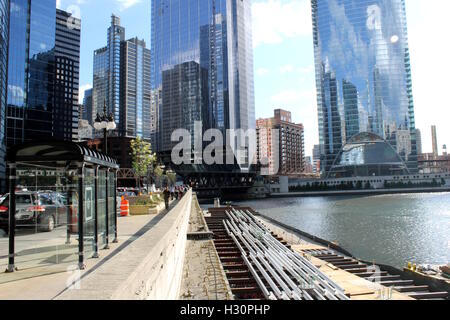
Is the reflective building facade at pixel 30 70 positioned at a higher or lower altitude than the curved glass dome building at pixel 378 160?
higher

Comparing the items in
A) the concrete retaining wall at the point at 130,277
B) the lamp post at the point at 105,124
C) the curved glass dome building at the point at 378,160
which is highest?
the curved glass dome building at the point at 378,160

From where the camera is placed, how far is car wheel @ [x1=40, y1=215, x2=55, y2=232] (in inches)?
388

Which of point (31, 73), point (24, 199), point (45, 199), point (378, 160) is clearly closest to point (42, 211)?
point (45, 199)

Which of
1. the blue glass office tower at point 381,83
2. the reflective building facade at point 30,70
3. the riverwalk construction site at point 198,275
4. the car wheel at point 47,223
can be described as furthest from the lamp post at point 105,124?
the blue glass office tower at point 381,83

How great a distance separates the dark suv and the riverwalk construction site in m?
1.89

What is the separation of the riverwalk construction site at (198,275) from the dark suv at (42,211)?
1887 millimetres

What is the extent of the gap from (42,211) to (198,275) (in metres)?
8.03

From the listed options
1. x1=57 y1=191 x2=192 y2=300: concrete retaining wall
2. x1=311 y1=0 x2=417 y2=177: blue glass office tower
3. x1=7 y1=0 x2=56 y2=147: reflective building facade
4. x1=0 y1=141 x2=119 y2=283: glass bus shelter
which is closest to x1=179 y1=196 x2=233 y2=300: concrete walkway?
x1=0 y1=141 x2=119 y2=283: glass bus shelter

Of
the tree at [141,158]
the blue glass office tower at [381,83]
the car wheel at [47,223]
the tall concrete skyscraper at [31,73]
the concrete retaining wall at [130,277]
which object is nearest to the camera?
the concrete retaining wall at [130,277]

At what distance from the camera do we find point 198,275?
15.8 meters

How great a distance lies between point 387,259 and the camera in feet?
111

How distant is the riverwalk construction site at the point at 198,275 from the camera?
5664 millimetres

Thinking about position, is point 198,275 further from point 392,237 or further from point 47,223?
point 392,237

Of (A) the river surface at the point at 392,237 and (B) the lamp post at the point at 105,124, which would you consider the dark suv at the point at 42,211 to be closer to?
(B) the lamp post at the point at 105,124
